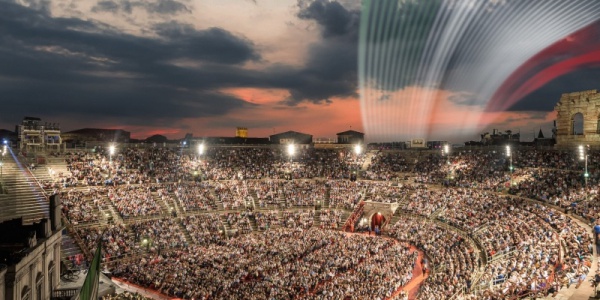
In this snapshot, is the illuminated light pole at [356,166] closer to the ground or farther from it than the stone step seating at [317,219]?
farther from it

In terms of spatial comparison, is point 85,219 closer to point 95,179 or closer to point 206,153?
point 95,179

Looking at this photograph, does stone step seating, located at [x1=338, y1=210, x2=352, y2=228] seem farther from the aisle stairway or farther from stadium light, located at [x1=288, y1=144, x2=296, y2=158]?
stadium light, located at [x1=288, y1=144, x2=296, y2=158]

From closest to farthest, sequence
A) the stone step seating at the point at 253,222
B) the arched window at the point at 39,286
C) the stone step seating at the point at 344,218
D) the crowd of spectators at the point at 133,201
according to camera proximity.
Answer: the arched window at the point at 39,286 < the crowd of spectators at the point at 133,201 < the stone step seating at the point at 253,222 < the stone step seating at the point at 344,218

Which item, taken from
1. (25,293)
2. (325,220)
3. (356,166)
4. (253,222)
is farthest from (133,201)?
(356,166)

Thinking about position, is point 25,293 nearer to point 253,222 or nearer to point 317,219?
point 253,222

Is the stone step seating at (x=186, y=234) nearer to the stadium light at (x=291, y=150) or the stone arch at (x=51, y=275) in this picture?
the stone arch at (x=51, y=275)

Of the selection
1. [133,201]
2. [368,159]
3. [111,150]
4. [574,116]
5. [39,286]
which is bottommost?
[39,286]

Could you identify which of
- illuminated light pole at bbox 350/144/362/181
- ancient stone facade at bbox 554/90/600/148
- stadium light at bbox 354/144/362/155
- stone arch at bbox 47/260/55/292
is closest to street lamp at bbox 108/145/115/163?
stone arch at bbox 47/260/55/292

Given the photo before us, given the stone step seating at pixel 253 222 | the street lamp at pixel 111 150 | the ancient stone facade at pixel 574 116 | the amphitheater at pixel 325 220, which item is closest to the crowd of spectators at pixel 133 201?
the amphitheater at pixel 325 220
